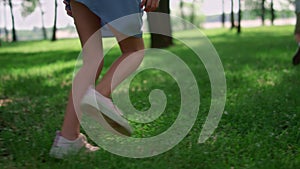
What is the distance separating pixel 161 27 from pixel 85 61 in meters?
11.0

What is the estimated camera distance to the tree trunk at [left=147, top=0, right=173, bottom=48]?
1224 centimetres

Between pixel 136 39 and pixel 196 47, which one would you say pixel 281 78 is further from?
pixel 196 47

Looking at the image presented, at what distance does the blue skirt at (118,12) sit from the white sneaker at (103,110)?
14.1 inches

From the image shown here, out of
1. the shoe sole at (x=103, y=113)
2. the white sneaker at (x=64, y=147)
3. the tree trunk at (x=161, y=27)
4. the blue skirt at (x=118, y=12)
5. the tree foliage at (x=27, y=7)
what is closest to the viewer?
the shoe sole at (x=103, y=113)

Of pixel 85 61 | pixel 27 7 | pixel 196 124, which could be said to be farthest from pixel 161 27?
pixel 27 7

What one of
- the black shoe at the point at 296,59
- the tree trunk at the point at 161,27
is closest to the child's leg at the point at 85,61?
the black shoe at the point at 296,59

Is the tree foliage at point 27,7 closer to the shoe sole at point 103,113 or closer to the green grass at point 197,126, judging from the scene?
the green grass at point 197,126

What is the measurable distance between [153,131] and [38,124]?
0.91 m

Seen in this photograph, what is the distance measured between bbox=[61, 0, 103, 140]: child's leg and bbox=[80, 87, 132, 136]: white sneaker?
0.15 m

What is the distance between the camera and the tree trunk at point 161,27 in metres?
12.2

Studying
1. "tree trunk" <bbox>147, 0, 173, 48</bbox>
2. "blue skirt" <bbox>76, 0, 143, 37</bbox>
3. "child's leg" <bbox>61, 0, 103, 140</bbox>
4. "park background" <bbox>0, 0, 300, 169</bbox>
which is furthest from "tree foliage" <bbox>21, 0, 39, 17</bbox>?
"blue skirt" <bbox>76, 0, 143, 37</bbox>

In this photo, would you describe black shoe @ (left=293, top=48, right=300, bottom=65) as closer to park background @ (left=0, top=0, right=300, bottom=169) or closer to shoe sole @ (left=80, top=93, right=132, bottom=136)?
park background @ (left=0, top=0, right=300, bottom=169)

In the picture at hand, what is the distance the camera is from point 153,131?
2.92 metres

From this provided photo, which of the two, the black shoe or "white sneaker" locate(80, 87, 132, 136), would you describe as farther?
the black shoe
